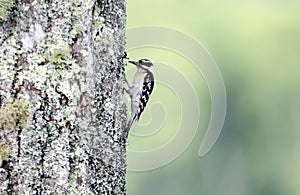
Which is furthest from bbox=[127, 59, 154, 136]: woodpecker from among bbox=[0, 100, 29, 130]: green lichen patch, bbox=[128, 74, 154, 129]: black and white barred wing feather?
bbox=[0, 100, 29, 130]: green lichen patch

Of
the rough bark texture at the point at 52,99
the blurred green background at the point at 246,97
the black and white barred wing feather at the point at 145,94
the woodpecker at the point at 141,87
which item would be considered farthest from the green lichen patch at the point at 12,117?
the blurred green background at the point at 246,97

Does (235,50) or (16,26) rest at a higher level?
(235,50)

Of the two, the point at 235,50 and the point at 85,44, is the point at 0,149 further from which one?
the point at 235,50

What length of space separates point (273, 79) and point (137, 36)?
1503 centimetres

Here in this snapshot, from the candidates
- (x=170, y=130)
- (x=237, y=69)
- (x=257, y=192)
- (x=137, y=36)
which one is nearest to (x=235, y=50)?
(x=237, y=69)

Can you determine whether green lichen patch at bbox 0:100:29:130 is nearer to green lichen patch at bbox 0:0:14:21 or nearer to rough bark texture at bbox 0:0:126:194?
rough bark texture at bbox 0:0:126:194

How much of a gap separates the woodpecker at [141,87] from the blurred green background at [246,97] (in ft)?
29.2

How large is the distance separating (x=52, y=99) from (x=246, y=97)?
611 inches

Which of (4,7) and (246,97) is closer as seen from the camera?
(4,7)

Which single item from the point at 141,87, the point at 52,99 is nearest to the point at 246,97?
the point at 141,87

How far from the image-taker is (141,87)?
4285 millimetres

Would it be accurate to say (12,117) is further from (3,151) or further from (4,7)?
(4,7)

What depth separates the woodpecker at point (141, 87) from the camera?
384cm

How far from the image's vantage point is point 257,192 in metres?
15.0
